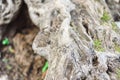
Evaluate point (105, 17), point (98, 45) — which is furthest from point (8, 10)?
point (98, 45)

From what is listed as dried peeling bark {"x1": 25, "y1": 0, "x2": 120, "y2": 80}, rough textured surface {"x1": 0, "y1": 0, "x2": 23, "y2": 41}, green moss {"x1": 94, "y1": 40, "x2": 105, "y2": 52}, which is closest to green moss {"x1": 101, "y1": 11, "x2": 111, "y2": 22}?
dried peeling bark {"x1": 25, "y1": 0, "x2": 120, "y2": 80}

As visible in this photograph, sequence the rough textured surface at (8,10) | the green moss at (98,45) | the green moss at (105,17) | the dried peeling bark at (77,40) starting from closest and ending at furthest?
1. the dried peeling bark at (77,40)
2. the green moss at (98,45)
3. the green moss at (105,17)
4. the rough textured surface at (8,10)

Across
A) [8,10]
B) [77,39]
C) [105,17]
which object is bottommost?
[8,10]

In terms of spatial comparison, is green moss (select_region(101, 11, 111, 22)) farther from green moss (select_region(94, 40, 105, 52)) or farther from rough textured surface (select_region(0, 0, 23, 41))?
rough textured surface (select_region(0, 0, 23, 41))

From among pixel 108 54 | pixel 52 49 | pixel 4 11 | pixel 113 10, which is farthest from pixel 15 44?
pixel 108 54

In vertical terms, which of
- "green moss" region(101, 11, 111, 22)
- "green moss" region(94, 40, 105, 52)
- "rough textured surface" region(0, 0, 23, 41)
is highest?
"green moss" region(94, 40, 105, 52)

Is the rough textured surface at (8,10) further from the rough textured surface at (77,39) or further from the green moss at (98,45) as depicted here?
the green moss at (98,45)

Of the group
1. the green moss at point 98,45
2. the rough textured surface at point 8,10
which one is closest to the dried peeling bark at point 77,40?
the green moss at point 98,45

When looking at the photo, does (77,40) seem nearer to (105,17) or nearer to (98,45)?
(98,45)
